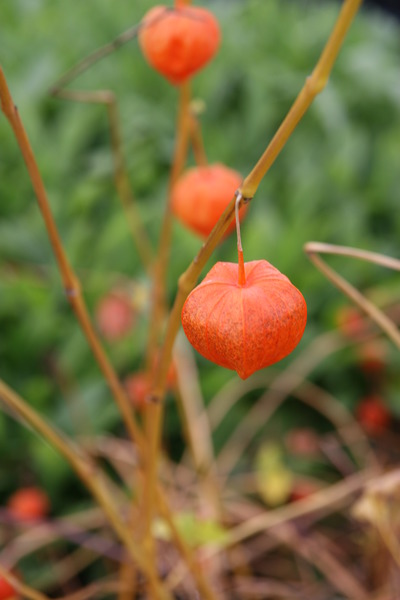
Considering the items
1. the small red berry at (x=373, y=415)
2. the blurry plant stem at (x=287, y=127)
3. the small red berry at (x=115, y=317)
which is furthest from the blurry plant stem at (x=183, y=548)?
the small red berry at (x=373, y=415)

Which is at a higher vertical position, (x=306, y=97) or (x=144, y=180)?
(x=306, y=97)

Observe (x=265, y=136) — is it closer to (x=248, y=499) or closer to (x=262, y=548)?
(x=248, y=499)

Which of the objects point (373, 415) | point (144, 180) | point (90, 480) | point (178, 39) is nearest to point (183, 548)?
point (90, 480)

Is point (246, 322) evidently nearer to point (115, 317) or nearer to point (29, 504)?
point (29, 504)

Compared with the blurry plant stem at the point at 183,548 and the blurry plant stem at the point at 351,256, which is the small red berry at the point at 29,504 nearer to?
the blurry plant stem at the point at 183,548

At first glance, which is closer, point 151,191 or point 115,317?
point 115,317

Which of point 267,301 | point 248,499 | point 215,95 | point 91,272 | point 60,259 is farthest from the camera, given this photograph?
point 215,95

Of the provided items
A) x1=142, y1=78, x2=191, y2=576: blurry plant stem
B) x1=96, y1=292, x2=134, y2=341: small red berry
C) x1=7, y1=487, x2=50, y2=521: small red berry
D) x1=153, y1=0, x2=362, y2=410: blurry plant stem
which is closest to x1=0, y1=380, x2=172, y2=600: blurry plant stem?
x1=142, y1=78, x2=191, y2=576: blurry plant stem

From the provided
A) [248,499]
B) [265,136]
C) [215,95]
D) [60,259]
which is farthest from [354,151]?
[60,259]
